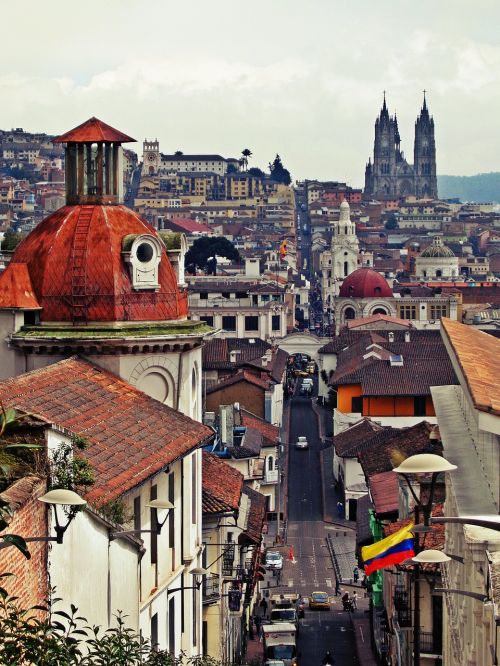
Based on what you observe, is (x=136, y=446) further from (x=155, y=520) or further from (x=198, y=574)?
(x=198, y=574)

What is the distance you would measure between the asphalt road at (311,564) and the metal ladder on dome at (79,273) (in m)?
21.6

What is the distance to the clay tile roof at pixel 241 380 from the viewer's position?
284 feet

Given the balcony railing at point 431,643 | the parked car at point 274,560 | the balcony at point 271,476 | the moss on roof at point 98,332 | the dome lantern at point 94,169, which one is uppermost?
the dome lantern at point 94,169

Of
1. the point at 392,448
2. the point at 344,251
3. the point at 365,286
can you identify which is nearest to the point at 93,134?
the point at 392,448

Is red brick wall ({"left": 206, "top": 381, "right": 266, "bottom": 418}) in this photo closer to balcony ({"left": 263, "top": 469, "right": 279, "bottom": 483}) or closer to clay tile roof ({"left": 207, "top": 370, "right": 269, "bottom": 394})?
clay tile roof ({"left": 207, "top": 370, "right": 269, "bottom": 394})

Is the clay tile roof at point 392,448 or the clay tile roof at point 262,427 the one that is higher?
the clay tile roof at point 392,448

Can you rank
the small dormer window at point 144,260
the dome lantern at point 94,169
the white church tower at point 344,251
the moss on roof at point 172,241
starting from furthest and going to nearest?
the white church tower at point 344,251, the moss on roof at point 172,241, the dome lantern at point 94,169, the small dormer window at point 144,260

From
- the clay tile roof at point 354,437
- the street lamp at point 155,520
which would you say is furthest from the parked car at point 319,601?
the street lamp at point 155,520

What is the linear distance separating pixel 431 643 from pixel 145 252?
12.7m

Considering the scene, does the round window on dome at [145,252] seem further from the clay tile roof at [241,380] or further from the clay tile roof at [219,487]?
the clay tile roof at [241,380]

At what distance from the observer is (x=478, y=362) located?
33000mm

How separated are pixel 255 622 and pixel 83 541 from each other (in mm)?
36890

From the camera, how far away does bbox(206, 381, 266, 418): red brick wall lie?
288ft

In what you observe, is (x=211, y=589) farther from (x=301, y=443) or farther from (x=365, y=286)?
(x=365, y=286)
